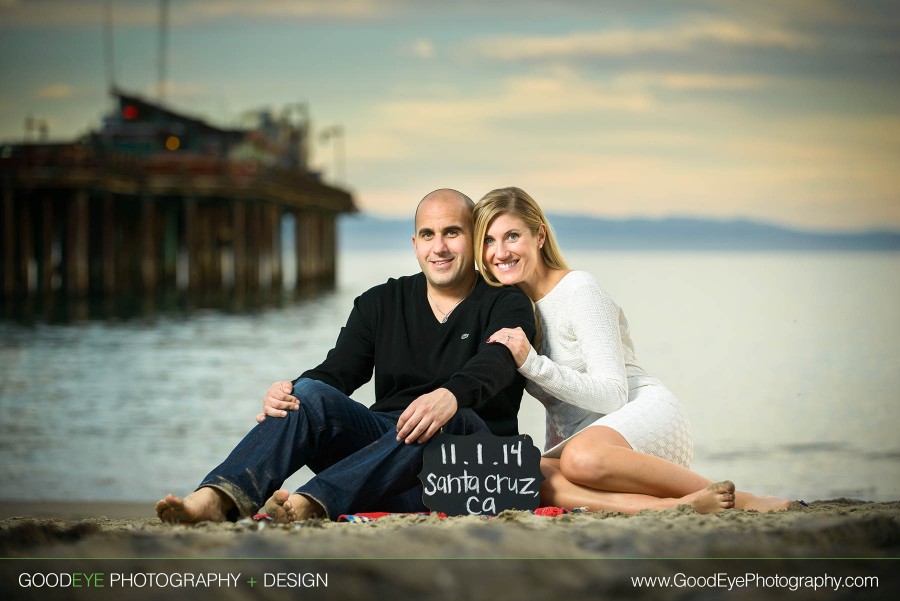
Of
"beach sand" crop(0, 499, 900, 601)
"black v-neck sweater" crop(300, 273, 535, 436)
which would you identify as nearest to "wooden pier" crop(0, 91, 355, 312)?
"black v-neck sweater" crop(300, 273, 535, 436)

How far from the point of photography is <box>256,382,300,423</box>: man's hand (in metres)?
3.71

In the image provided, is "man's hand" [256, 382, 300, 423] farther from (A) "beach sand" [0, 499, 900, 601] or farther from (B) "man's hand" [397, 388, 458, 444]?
(A) "beach sand" [0, 499, 900, 601]

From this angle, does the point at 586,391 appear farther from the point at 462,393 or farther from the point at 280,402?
the point at 280,402

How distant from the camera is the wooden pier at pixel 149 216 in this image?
2850 cm

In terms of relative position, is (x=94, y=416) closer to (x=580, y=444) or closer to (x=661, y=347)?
(x=580, y=444)

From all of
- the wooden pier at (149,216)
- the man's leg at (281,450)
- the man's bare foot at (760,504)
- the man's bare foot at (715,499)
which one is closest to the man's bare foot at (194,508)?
the man's leg at (281,450)

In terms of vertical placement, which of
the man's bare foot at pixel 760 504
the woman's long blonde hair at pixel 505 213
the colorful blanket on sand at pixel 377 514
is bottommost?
the man's bare foot at pixel 760 504

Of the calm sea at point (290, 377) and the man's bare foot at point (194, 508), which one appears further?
the calm sea at point (290, 377)

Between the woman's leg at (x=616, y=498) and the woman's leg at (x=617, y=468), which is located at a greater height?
the woman's leg at (x=617, y=468)

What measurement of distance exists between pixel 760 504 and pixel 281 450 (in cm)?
169

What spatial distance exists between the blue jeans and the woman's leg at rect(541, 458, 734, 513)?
39 cm

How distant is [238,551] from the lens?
2.66 m

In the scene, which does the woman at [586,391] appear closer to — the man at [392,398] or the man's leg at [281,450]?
the man at [392,398]

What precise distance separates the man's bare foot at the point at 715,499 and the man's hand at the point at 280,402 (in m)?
1.37
